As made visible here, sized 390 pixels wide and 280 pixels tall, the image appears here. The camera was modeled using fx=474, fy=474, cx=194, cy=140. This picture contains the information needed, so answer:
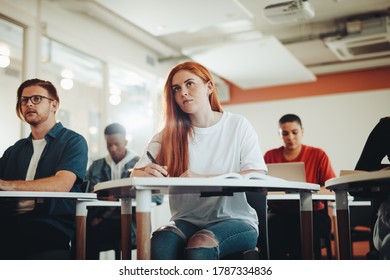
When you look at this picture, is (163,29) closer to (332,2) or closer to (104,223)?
(332,2)

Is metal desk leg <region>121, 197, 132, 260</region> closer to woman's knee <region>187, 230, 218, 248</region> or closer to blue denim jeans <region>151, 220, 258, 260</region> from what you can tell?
blue denim jeans <region>151, 220, 258, 260</region>

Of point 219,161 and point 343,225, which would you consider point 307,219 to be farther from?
point 219,161

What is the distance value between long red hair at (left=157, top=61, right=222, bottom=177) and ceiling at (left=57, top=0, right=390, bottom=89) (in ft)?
6.15

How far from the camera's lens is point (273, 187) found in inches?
54.5

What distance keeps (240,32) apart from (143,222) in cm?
451

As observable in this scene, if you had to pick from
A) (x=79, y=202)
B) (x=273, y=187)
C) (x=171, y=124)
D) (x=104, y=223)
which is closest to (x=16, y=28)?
(x=104, y=223)

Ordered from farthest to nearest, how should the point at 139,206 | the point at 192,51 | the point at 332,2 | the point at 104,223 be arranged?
the point at 192,51 < the point at 332,2 < the point at 104,223 < the point at 139,206

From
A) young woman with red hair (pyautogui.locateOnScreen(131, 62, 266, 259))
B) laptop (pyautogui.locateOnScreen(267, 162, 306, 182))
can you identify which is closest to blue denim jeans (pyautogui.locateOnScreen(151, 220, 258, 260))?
young woman with red hair (pyautogui.locateOnScreen(131, 62, 266, 259))

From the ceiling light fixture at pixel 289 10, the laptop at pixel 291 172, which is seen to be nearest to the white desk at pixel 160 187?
the laptop at pixel 291 172

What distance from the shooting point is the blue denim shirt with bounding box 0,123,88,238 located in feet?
6.41

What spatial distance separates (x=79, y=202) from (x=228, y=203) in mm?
716

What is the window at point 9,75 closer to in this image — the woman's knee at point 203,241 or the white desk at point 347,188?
the woman's knee at point 203,241

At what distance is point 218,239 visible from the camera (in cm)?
143
